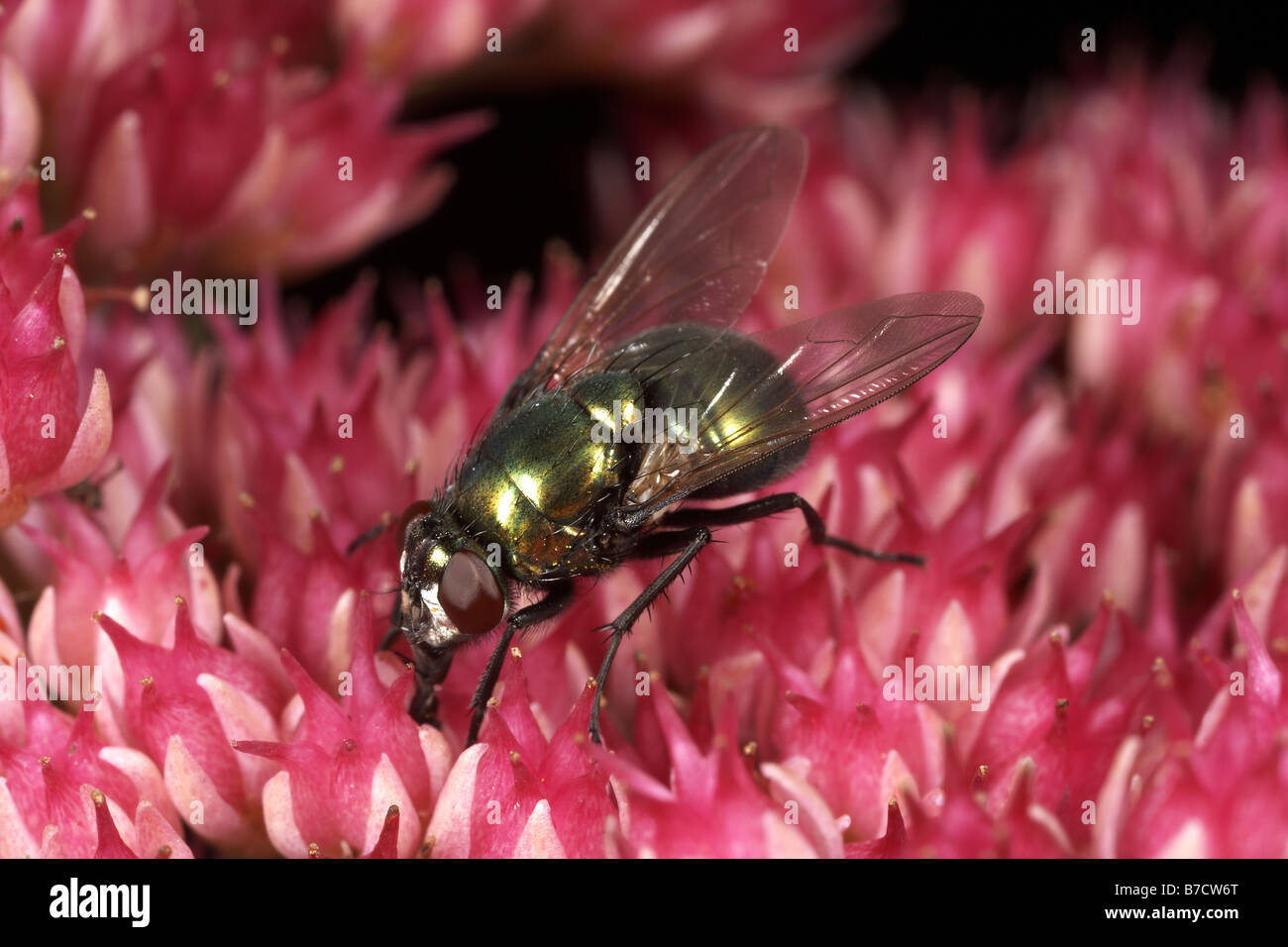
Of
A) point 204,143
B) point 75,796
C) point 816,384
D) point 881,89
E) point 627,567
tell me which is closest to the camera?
point 75,796

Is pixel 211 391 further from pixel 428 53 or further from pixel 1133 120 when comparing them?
pixel 1133 120

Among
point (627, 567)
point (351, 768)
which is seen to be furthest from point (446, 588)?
point (627, 567)

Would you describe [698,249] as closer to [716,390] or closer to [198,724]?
[716,390]

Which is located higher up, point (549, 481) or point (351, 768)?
point (549, 481)

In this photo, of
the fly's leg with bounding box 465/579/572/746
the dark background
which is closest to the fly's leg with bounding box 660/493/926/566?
the fly's leg with bounding box 465/579/572/746

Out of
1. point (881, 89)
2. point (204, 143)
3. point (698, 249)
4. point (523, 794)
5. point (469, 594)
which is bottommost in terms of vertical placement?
point (523, 794)

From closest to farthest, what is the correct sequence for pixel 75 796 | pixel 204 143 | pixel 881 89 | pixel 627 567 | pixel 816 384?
pixel 75 796 < pixel 816 384 < pixel 627 567 < pixel 204 143 < pixel 881 89
